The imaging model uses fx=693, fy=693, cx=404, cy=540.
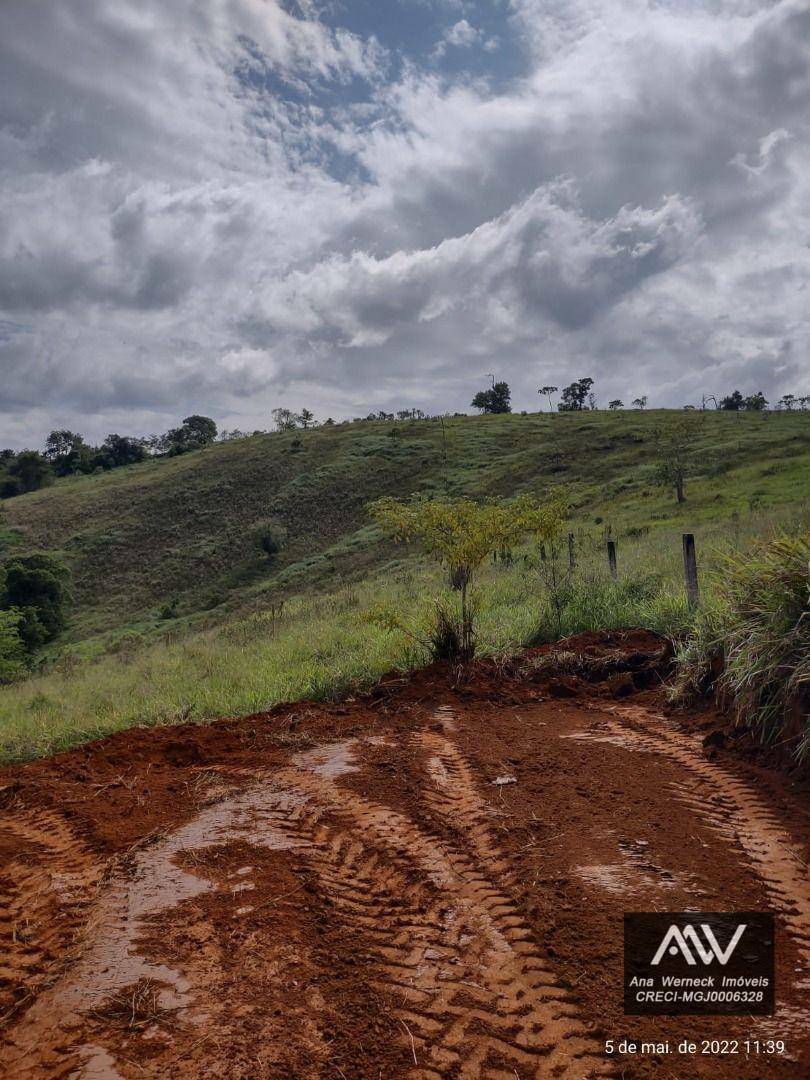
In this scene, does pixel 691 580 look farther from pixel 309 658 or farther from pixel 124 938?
pixel 124 938

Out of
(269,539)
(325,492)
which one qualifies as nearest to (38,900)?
(269,539)

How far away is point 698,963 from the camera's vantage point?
2801mm

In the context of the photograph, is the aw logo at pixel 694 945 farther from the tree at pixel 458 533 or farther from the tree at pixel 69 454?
the tree at pixel 69 454

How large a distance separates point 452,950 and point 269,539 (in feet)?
144

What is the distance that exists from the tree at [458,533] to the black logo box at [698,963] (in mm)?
5032

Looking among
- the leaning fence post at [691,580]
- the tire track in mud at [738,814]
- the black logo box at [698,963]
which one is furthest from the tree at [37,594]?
the black logo box at [698,963]

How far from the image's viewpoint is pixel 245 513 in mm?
53625

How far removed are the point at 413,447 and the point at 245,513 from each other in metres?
17.2

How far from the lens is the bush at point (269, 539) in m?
45.5

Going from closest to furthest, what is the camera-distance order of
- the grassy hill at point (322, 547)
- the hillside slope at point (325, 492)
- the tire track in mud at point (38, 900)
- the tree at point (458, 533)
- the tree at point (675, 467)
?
the tire track in mud at point (38, 900) < the tree at point (458, 533) < the grassy hill at point (322, 547) < the tree at point (675, 467) < the hillside slope at point (325, 492)

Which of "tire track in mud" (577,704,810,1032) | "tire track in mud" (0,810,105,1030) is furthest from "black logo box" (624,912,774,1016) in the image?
"tire track in mud" (0,810,105,1030)

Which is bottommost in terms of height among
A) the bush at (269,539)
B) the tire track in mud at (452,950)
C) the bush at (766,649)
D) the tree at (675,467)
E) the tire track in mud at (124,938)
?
the tire track in mud at (452,950)

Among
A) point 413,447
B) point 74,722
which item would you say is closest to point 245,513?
point 413,447

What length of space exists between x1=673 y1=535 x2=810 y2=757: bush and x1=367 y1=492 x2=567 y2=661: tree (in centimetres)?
273
